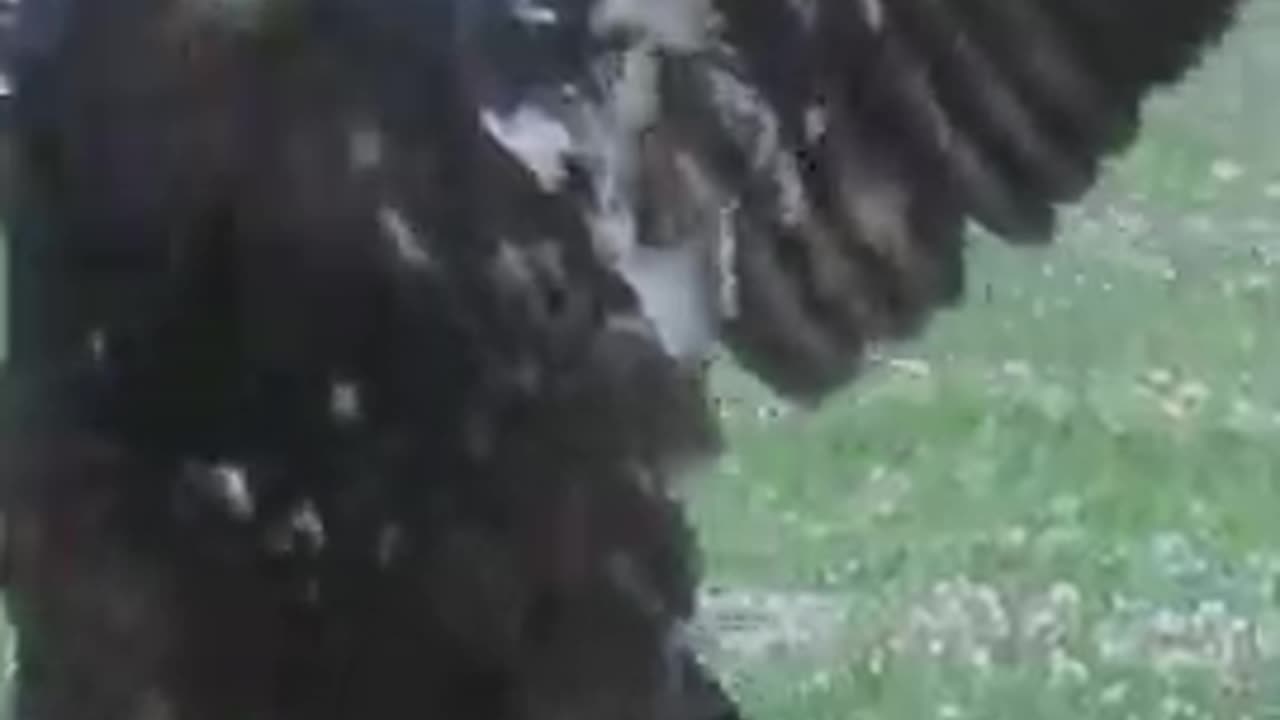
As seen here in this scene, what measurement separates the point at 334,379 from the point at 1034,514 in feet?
14.4

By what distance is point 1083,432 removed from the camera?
7.36m

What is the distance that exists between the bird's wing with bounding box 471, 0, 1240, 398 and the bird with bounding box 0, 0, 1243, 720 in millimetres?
90

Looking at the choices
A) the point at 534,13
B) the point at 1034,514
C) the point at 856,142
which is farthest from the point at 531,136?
the point at 1034,514

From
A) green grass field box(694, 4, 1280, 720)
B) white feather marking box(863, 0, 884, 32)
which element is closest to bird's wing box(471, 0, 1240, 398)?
white feather marking box(863, 0, 884, 32)

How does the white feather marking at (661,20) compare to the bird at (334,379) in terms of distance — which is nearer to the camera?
the bird at (334,379)

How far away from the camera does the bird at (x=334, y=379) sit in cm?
226

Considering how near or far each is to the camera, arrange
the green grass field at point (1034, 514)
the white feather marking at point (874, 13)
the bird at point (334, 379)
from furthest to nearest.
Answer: the green grass field at point (1034, 514)
the white feather marking at point (874, 13)
the bird at point (334, 379)

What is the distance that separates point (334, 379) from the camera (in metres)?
2.27

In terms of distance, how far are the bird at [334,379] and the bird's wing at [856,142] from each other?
0.30 ft

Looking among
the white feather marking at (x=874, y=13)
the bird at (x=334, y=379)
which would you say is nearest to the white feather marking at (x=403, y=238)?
the bird at (x=334, y=379)

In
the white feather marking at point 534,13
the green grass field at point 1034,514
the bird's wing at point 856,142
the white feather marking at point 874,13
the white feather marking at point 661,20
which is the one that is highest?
the white feather marking at point 534,13

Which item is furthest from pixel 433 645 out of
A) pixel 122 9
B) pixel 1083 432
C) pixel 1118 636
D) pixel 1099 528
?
pixel 1083 432

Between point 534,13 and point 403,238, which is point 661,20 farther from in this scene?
point 403,238

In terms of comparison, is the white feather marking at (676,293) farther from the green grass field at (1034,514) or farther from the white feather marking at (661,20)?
the green grass field at (1034,514)
